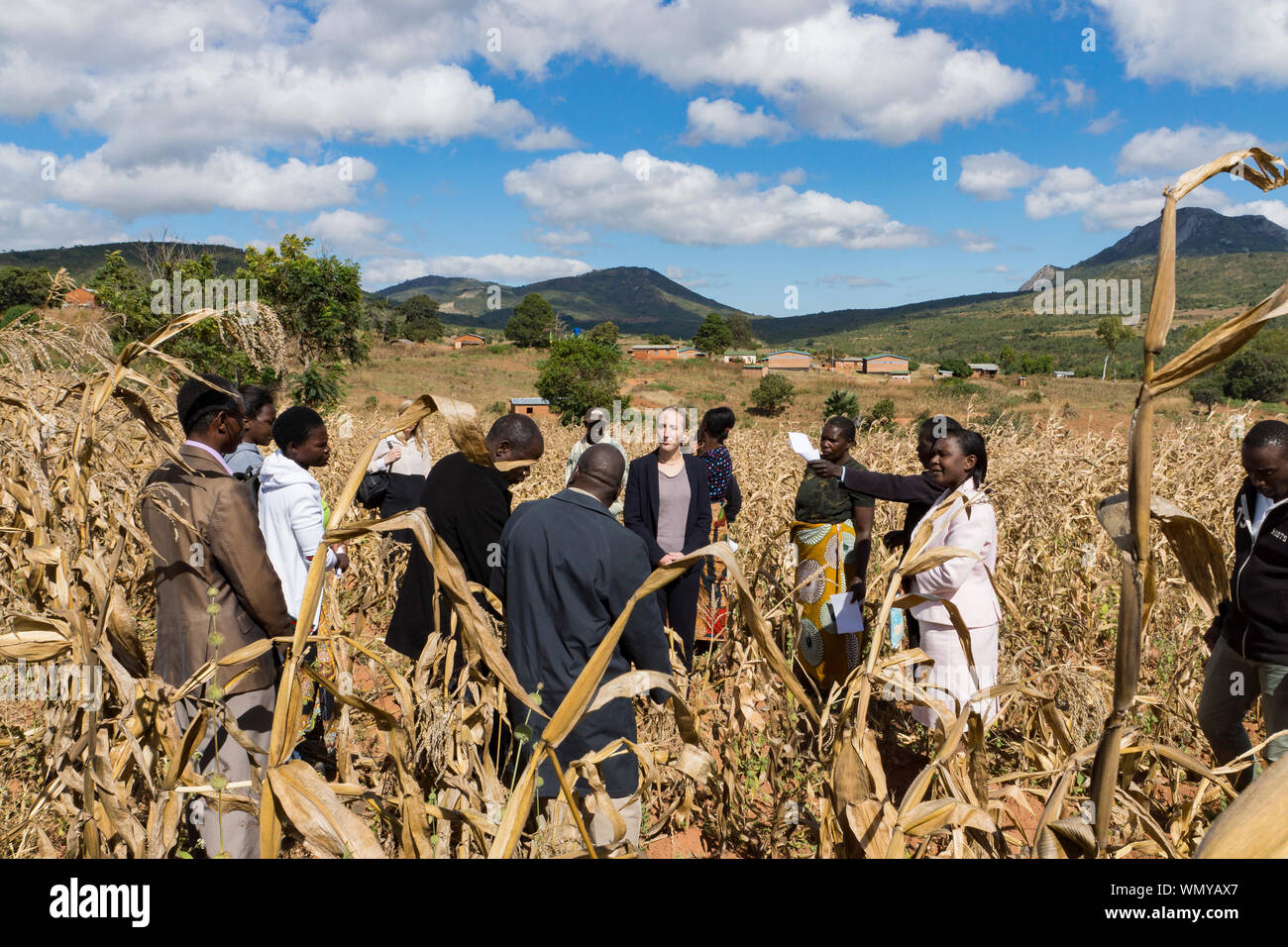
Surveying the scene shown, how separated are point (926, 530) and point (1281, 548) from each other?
5.88ft

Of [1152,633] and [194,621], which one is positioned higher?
[194,621]

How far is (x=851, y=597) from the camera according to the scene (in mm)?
4066

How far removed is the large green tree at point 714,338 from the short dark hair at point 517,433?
269 ft

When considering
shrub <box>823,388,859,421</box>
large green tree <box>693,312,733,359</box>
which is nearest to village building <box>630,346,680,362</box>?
large green tree <box>693,312,733,359</box>

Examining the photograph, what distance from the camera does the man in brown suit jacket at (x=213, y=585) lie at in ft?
7.63

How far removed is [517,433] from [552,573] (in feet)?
3.23

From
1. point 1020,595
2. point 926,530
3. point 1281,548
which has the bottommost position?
point 1020,595

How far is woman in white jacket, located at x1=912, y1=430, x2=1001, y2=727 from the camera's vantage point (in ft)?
10.2

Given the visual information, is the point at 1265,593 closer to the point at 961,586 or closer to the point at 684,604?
the point at 961,586

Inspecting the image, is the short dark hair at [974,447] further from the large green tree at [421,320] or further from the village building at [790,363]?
the large green tree at [421,320]

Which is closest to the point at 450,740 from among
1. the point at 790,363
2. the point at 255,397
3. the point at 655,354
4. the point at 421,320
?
the point at 255,397

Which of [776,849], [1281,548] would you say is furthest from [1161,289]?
[776,849]

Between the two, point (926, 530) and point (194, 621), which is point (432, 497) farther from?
point (926, 530)

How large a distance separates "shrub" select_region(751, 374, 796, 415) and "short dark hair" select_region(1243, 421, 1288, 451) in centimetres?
3837
